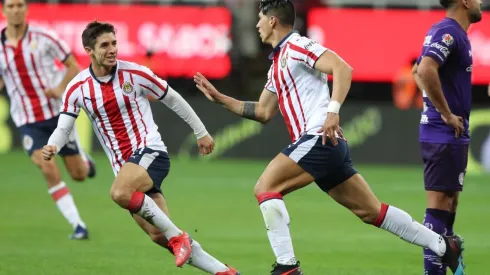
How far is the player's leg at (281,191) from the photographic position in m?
7.55

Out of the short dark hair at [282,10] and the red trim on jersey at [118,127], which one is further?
the red trim on jersey at [118,127]

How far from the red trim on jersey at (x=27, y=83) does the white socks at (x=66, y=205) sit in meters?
0.83

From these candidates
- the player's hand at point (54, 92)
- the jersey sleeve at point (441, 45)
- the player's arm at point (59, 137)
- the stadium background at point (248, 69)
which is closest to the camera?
the jersey sleeve at point (441, 45)

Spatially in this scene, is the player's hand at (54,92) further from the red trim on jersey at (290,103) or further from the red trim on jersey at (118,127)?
the red trim on jersey at (290,103)

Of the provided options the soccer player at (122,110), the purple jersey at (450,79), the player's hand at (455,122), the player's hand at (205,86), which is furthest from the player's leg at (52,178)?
the player's hand at (455,122)

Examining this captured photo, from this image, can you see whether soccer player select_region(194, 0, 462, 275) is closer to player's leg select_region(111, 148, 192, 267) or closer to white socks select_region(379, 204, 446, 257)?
white socks select_region(379, 204, 446, 257)

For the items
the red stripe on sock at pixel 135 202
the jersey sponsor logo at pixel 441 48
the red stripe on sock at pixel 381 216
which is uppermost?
the jersey sponsor logo at pixel 441 48

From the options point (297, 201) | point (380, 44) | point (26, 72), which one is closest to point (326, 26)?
point (380, 44)

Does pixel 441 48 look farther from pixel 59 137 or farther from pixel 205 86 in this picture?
pixel 59 137

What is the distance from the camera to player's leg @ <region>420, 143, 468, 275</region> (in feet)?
26.2

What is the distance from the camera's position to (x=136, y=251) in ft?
33.8

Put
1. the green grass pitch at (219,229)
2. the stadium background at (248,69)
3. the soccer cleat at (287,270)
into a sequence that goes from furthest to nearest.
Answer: the stadium background at (248,69) < the green grass pitch at (219,229) < the soccer cleat at (287,270)

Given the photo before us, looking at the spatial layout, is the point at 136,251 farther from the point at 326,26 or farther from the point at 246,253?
the point at 326,26

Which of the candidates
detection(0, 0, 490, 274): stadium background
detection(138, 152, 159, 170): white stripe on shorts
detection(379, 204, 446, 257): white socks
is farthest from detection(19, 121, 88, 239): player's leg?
detection(0, 0, 490, 274): stadium background
